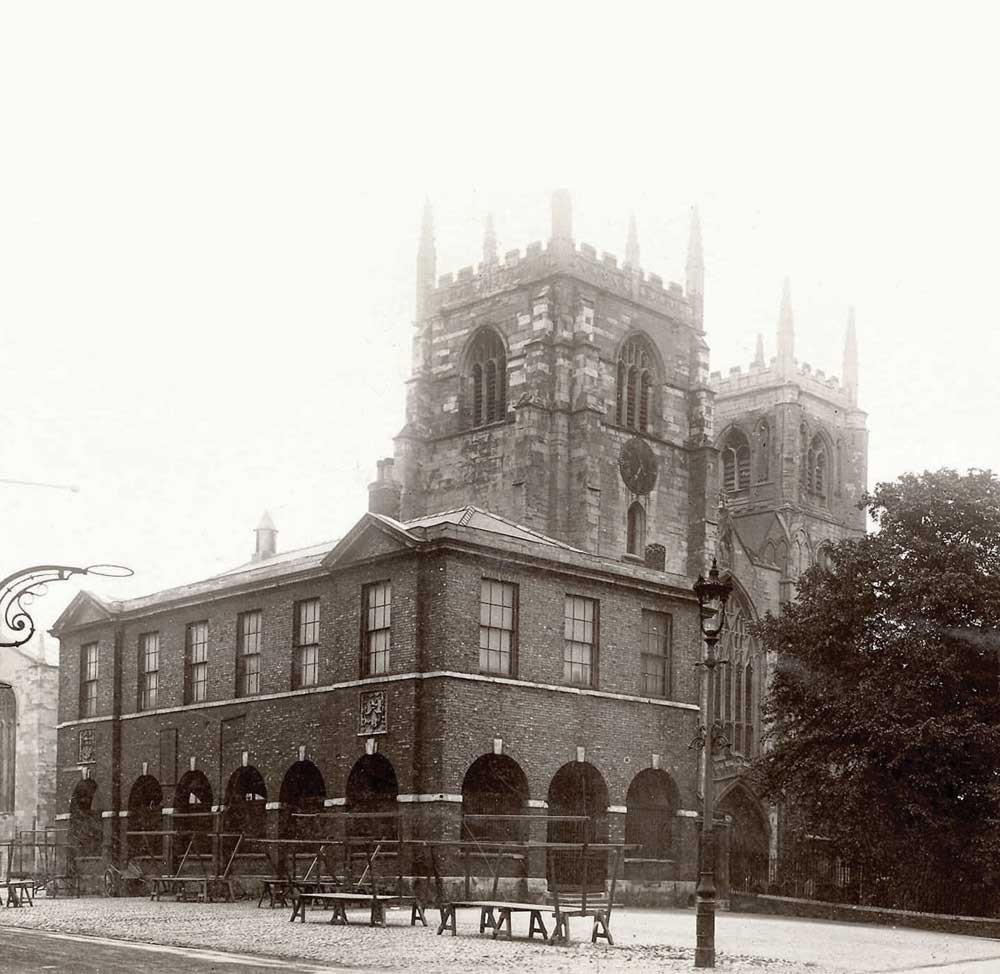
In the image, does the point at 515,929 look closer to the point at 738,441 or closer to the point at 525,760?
the point at 525,760

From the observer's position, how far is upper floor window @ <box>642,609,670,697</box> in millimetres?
36219

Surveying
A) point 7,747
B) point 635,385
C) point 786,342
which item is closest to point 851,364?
point 786,342

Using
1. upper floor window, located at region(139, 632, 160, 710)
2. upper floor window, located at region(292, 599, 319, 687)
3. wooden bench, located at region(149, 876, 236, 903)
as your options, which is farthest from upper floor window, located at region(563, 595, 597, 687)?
upper floor window, located at region(139, 632, 160, 710)

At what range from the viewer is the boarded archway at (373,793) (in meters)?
32.7

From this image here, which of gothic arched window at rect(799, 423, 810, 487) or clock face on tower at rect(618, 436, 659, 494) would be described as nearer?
clock face on tower at rect(618, 436, 659, 494)

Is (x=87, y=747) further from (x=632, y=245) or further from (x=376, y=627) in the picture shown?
(x=632, y=245)

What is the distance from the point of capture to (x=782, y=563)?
67.6 metres

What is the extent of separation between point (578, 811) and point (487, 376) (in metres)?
24.3

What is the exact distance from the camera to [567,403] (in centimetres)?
5222

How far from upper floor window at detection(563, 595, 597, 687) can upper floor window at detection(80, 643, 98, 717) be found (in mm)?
14819

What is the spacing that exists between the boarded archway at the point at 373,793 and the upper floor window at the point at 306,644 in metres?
2.72

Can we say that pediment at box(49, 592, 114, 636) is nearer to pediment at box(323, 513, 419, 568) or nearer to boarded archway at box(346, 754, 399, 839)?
pediment at box(323, 513, 419, 568)

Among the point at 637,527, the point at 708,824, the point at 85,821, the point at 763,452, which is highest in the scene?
the point at 763,452

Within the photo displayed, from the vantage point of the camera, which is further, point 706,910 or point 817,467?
point 817,467
